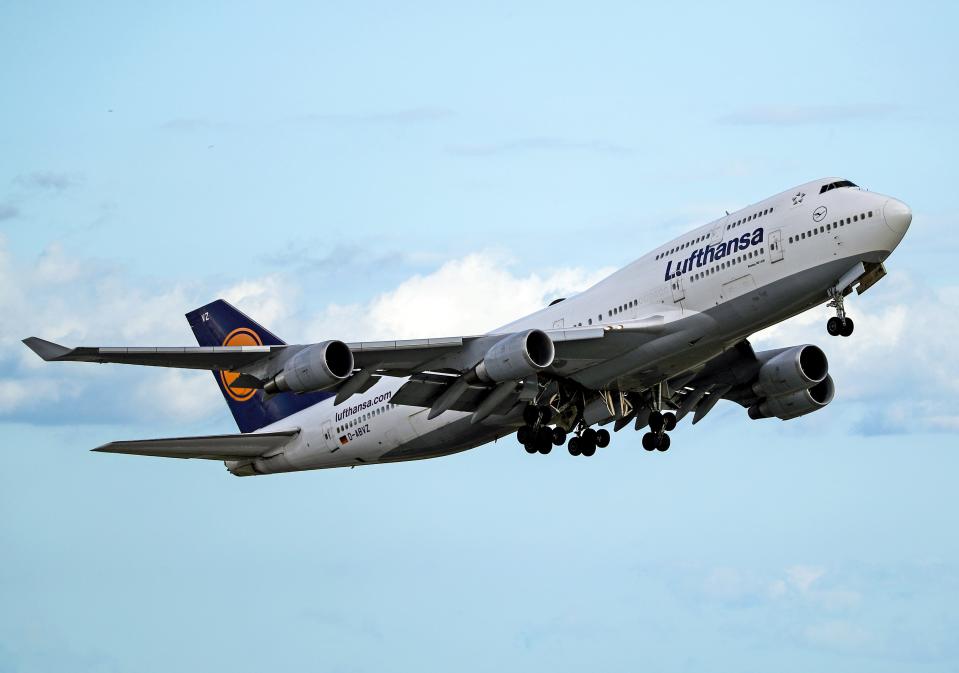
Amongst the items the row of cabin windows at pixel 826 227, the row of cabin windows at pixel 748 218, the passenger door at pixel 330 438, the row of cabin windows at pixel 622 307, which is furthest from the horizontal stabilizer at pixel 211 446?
the row of cabin windows at pixel 826 227

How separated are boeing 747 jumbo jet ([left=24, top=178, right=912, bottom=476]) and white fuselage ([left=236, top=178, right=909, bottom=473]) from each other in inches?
1.7

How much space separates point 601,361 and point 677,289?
10.6 ft

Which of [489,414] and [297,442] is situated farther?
[297,442]

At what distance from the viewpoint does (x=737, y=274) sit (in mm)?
37750

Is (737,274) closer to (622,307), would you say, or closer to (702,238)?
(702,238)

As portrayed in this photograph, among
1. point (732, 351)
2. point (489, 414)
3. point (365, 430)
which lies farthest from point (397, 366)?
point (732, 351)

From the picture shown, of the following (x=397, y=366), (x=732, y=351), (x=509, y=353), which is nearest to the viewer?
(x=509, y=353)

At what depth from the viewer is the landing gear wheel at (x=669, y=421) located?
4591cm

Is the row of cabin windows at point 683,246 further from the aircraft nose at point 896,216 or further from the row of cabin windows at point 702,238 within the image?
the aircraft nose at point 896,216

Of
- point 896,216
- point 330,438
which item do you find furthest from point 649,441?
point 896,216

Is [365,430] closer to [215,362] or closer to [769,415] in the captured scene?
[215,362]

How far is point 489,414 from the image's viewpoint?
42.8 m

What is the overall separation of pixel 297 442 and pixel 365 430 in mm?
3247

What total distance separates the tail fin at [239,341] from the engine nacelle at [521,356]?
13.9 m
